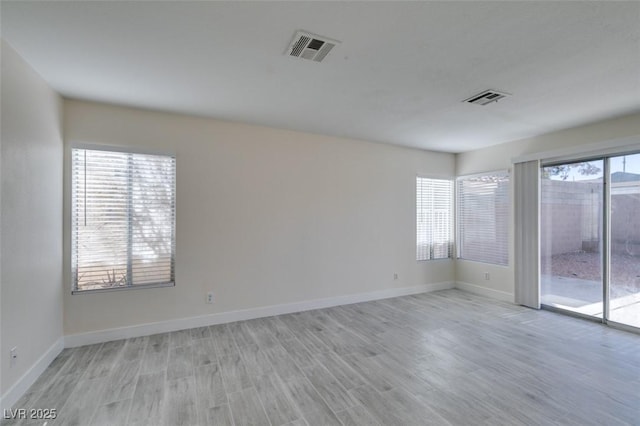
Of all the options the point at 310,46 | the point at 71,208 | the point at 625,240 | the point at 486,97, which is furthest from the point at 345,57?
the point at 625,240

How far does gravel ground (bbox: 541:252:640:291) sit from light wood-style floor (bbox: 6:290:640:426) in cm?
66

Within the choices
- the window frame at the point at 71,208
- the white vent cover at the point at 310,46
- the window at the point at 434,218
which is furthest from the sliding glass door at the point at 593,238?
the window frame at the point at 71,208

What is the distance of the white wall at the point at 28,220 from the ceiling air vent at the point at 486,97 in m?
4.15

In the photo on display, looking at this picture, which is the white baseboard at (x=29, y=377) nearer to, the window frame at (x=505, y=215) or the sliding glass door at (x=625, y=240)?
the window frame at (x=505, y=215)

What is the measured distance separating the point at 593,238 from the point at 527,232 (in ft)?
2.53

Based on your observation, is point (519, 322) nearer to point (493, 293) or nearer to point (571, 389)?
point (493, 293)

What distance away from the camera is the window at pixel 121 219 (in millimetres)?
3146

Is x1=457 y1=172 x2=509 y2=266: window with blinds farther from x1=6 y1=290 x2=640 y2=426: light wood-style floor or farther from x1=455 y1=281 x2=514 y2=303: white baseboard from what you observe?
x1=6 y1=290 x2=640 y2=426: light wood-style floor

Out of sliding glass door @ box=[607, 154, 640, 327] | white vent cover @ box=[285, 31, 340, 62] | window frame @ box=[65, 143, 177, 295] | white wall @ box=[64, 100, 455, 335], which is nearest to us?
white vent cover @ box=[285, 31, 340, 62]

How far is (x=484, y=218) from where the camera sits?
17.2 feet

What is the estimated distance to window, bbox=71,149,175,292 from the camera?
10.3 ft

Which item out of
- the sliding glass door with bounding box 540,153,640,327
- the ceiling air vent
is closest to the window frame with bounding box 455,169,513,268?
the sliding glass door with bounding box 540,153,640,327

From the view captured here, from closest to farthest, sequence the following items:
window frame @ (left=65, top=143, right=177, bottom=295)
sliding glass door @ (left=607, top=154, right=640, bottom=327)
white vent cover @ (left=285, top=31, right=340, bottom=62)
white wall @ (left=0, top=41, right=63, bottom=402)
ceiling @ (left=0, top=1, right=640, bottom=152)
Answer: ceiling @ (left=0, top=1, right=640, bottom=152), white vent cover @ (left=285, top=31, right=340, bottom=62), white wall @ (left=0, top=41, right=63, bottom=402), window frame @ (left=65, top=143, right=177, bottom=295), sliding glass door @ (left=607, top=154, right=640, bottom=327)

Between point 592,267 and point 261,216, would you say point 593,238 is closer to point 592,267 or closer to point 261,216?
point 592,267
